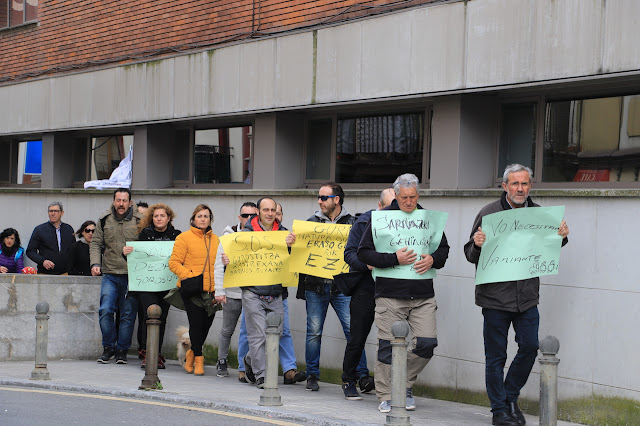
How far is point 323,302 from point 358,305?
95cm

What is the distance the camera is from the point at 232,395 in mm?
9883

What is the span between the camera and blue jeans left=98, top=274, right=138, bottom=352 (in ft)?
41.5

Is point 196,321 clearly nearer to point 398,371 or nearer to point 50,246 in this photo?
point 50,246

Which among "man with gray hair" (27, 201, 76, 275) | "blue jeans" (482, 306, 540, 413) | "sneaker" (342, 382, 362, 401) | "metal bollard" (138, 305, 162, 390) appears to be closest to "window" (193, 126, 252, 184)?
"man with gray hair" (27, 201, 76, 275)

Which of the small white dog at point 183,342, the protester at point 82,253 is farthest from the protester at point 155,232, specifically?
the protester at point 82,253

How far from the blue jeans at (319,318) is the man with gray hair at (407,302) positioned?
1.44 meters

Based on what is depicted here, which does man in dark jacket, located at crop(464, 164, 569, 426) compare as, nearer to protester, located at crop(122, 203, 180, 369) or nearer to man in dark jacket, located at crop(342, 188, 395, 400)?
man in dark jacket, located at crop(342, 188, 395, 400)

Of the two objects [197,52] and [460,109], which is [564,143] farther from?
[197,52]

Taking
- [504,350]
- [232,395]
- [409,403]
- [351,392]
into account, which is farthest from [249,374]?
[504,350]

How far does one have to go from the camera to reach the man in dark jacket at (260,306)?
1046 centimetres

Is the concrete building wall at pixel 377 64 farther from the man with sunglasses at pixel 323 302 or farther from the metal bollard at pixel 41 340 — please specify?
the metal bollard at pixel 41 340

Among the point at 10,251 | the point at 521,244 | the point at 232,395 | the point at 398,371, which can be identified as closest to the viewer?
the point at 398,371

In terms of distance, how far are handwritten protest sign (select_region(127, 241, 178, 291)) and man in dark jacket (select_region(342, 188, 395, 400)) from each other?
327 cm

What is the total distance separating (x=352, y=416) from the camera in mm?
8625
